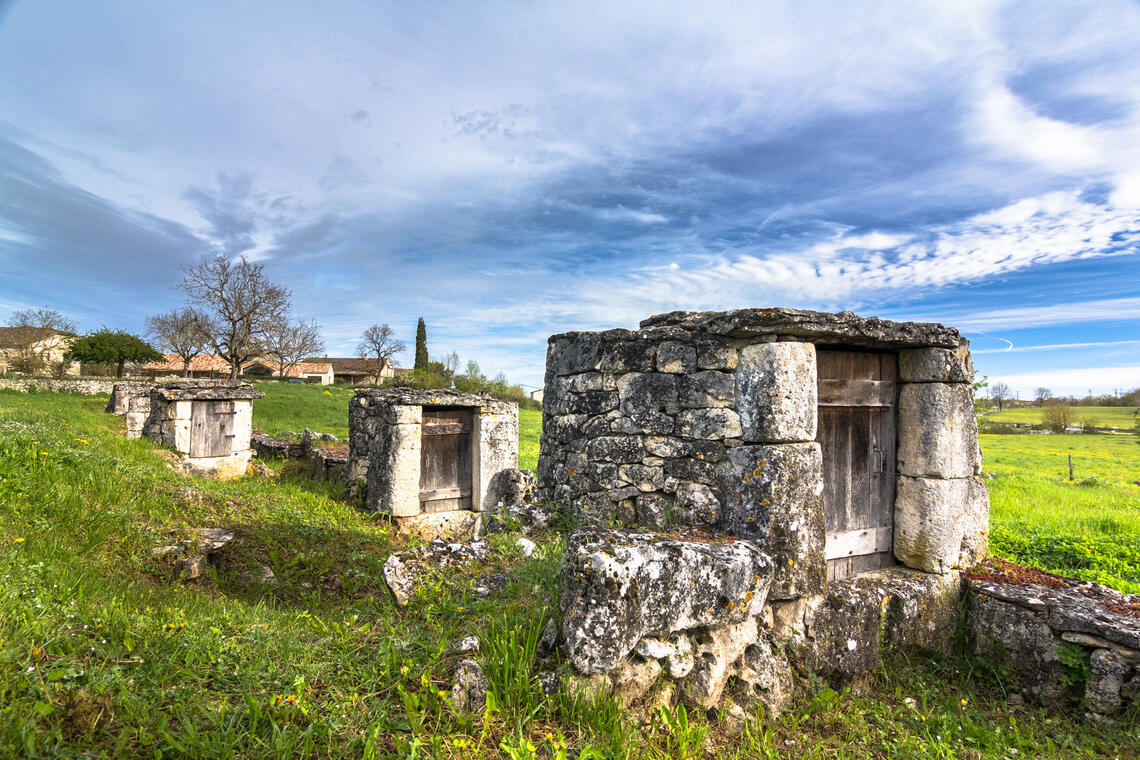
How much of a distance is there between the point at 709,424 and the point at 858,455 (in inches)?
62.1

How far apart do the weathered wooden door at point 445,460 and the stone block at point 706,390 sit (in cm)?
661

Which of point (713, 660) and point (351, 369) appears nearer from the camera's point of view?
point (713, 660)

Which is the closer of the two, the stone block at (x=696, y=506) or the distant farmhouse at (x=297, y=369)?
the stone block at (x=696, y=506)

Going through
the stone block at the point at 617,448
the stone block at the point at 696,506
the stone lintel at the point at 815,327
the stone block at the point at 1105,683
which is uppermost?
the stone lintel at the point at 815,327

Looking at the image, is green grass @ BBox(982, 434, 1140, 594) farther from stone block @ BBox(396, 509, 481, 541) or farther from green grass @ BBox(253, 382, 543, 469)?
green grass @ BBox(253, 382, 543, 469)

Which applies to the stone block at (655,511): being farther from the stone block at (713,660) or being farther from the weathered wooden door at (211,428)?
the weathered wooden door at (211,428)

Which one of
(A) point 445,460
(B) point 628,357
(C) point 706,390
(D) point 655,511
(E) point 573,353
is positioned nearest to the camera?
(C) point 706,390

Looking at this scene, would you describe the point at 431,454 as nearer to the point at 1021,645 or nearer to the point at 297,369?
the point at 1021,645

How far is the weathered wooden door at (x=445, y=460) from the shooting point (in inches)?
395

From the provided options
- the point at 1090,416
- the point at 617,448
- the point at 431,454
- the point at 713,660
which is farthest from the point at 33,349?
the point at 1090,416

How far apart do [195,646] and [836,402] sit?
4.58 metres

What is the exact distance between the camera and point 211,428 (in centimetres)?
1253

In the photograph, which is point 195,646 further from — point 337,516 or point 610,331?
point 337,516

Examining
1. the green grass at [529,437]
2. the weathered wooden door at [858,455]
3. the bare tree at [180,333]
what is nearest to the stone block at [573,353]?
the weathered wooden door at [858,455]
